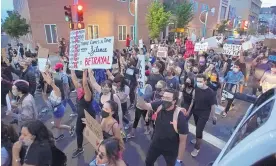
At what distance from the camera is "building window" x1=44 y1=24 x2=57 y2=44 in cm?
2170

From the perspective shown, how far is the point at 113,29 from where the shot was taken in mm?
25125

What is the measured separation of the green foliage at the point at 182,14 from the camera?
29.5 meters

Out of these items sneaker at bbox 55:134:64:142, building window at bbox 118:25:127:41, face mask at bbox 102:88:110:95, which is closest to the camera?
face mask at bbox 102:88:110:95

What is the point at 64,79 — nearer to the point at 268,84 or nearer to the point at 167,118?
the point at 167,118

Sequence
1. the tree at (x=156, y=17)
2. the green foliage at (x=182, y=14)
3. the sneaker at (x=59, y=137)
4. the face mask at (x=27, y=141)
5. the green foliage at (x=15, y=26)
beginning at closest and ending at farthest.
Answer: the face mask at (x=27, y=141), the sneaker at (x=59, y=137), the green foliage at (x=15, y=26), the tree at (x=156, y=17), the green foliage at (x=182, y=14)

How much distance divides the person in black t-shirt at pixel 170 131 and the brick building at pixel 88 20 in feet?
66.3

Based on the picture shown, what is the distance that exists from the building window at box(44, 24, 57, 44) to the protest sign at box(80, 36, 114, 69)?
64.5ft

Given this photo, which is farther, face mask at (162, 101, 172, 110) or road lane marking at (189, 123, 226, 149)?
road lane marking at (189, 123, 226, 149)

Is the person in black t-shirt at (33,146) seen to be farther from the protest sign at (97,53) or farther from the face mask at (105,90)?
the face mask at (105,90)

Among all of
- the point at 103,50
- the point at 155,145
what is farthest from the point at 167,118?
the point at 103,50

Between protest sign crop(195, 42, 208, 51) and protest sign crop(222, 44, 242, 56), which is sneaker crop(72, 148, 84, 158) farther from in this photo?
protest sign crop(195, 42, 208, 51)

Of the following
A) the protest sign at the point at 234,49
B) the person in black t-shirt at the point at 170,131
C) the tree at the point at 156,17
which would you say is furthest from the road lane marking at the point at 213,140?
the tree at the point at 156,17

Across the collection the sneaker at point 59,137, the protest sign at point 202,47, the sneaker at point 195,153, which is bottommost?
the sneaker at point 59,137

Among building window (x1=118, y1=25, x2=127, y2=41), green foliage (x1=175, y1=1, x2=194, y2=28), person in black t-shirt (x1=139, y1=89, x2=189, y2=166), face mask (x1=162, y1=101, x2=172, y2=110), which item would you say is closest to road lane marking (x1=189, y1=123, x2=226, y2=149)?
person in black t-shirt (x1=139, y1=89, x2=189, y2=166)
